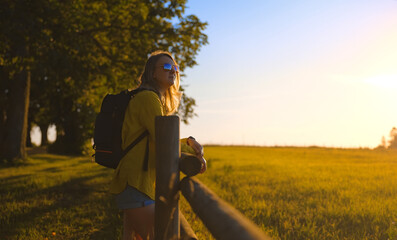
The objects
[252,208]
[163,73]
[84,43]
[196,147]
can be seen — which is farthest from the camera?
[84,43]

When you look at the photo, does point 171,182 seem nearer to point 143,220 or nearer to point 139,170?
point 139,170

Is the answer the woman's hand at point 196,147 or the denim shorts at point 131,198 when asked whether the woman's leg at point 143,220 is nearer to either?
the denim shorts at point 131,198

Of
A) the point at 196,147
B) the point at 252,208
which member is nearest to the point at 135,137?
the point at 196,147

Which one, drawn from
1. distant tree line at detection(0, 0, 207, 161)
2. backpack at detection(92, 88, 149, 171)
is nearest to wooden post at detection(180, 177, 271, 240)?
backpack at detection(92, 88, 149, 171)

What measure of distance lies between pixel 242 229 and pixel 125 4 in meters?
15.1

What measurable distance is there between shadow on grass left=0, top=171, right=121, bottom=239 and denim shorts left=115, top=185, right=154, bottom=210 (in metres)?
3.55

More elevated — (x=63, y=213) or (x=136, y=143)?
(x=136, y=143)

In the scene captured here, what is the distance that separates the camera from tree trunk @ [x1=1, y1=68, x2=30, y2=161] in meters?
17.0

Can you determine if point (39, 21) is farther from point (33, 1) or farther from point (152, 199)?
point (152, 199)

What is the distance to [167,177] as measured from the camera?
2770mm

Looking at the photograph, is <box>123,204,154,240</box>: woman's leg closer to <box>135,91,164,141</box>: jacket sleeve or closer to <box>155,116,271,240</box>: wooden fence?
<box>155,116,271,240</box>: wooden fence

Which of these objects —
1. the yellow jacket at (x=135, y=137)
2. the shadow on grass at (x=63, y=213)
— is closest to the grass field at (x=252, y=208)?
the shadow on grass at (x=63, y=213)

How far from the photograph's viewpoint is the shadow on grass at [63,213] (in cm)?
640

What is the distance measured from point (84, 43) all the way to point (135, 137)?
1166 centimetres
